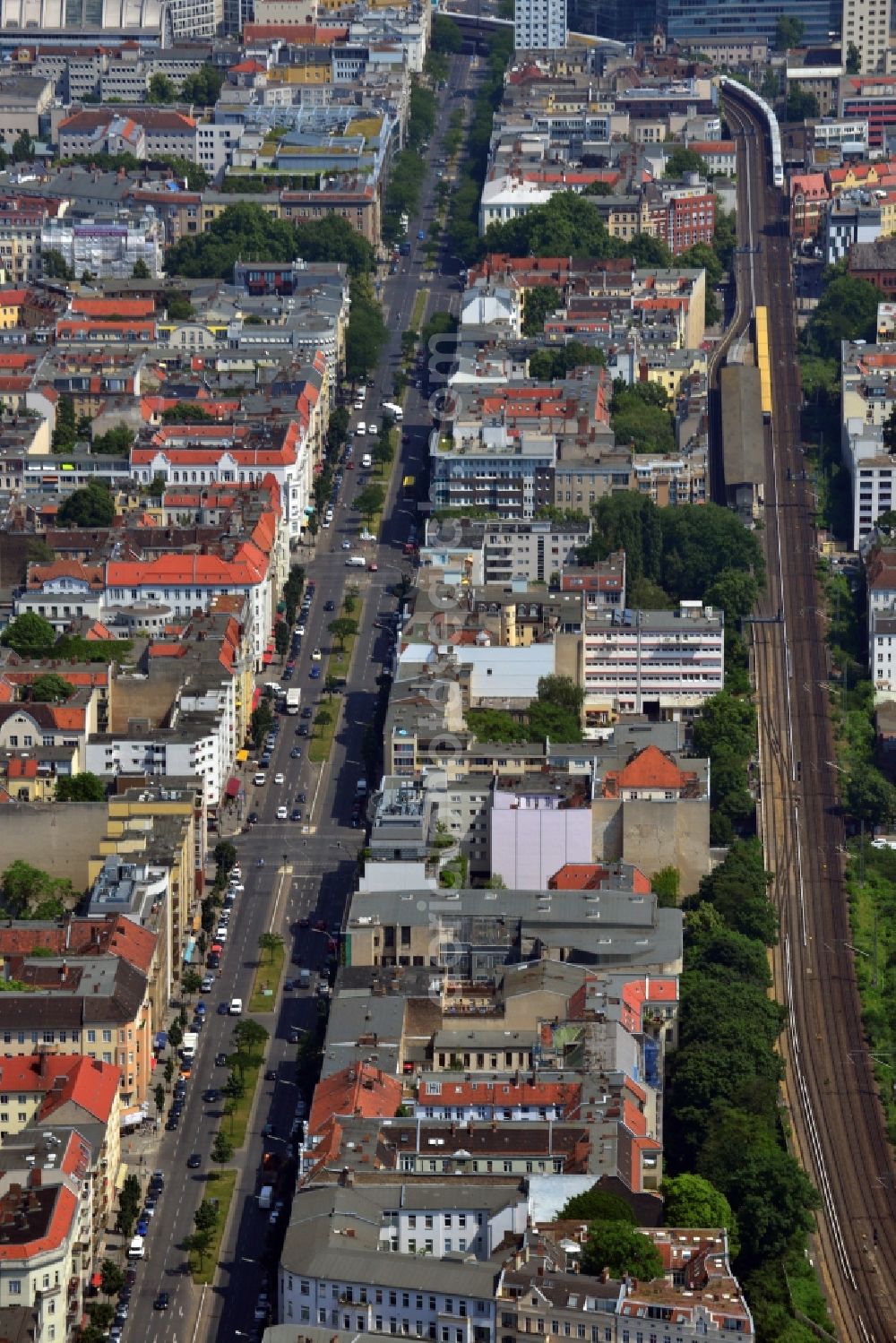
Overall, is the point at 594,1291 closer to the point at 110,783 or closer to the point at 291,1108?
the point at 291,1108

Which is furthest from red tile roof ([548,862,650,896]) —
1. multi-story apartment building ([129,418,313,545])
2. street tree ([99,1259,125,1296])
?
multi-story apartment building ([129,418,313,545])

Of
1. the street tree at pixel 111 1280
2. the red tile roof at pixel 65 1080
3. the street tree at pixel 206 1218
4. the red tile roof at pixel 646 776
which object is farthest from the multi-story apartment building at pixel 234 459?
the street tree at pixel 111 1280

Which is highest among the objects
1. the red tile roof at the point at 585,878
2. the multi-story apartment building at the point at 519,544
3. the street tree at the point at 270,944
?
the multi-story apartment building at the point at 519,544

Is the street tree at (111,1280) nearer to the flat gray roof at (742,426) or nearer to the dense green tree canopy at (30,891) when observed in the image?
the dense green tree canopy at (30,891)

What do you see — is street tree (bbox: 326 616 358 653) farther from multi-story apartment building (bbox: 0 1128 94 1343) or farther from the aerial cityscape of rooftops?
multi-story apartment building (bbox: 0 1128 94 1343)

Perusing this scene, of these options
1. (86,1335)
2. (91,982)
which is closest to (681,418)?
(91,982)

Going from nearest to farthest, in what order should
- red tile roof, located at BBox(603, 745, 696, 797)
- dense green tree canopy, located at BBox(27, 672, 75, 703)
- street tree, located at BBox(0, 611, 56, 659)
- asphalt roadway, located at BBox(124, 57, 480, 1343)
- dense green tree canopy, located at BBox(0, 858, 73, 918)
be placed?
asphalt roadway, located at BBox(124, 57, 480, 1343) → dense green tree canopy, located at BBox(0, 858, 73, 918) → red tile roof, located at BBox(603, 745, 696, 797) → dense green tree canopy, located at BBox(27, 672, 75, 703) → street tree, located at BBox(0, 611, 56, 659)

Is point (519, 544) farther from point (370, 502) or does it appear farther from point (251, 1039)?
point (251, 1039)
